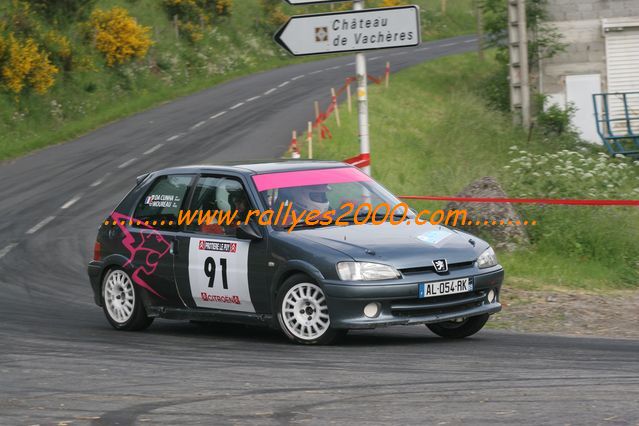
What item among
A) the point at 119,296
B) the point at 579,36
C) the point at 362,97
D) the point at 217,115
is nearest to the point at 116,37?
the point at 217,115

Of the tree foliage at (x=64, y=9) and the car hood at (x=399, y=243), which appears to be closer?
the car hood at (x=399, y=243)

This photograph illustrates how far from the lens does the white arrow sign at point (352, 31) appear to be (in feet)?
42.4

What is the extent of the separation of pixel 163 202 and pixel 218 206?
0.83m

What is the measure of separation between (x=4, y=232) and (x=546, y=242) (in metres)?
9.78

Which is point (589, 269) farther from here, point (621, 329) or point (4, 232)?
point (4, 232)

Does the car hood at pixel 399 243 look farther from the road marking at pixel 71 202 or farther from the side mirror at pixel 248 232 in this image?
the road marking at pixel 71 202

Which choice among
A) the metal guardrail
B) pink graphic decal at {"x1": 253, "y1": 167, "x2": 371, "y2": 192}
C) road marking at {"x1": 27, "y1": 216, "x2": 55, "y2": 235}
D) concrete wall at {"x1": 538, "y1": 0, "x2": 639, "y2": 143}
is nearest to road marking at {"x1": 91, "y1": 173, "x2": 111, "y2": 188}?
road marking at {"x1": 27, "y1": 216, "x2": 55, "y2": 235}

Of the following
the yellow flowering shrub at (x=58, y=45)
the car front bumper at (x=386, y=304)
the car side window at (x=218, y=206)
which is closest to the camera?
the car front bumper at (x=386, y=304)

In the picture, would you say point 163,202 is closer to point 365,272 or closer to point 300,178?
point 300,178

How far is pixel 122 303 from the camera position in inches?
452

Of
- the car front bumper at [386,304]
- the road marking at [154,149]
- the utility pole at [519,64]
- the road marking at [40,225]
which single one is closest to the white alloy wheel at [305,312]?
the car front bumper at [386,304]

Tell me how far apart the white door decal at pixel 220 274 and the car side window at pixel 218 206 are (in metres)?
0.13

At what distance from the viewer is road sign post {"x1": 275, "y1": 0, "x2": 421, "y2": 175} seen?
12914 mm

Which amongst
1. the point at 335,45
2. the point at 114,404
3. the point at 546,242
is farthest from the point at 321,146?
the point at 114,404
